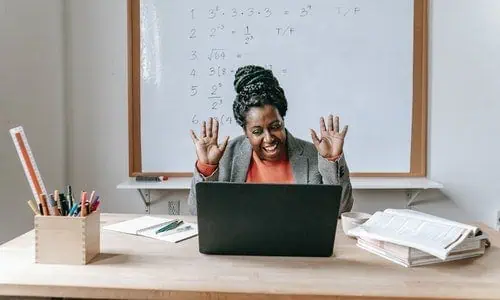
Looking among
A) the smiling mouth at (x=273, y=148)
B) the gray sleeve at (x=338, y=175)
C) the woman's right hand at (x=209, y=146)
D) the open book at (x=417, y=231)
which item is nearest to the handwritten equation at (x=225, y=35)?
the smiling mouth at (x=273, y=148)

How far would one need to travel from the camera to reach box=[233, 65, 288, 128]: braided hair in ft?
6.84

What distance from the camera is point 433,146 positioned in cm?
260

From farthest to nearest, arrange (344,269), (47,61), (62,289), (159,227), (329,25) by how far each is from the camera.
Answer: (329,25)
(47,61)
(159,227)
(344,269)
(62,289)

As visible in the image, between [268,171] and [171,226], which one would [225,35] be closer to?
[268,171]

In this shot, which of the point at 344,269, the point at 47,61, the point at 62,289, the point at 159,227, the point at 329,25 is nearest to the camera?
the point at 62,289

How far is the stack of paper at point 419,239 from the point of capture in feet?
3.59

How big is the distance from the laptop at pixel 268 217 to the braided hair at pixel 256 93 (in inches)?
39.6

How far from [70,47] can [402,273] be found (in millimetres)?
2152

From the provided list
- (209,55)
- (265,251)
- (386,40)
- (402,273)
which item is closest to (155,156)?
(209,55)

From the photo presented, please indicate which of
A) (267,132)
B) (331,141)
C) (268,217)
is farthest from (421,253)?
(267,132)

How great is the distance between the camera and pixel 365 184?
8.09 ft

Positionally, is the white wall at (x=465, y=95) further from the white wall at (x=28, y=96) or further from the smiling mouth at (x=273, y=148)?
the white wall at (x=28, y=96)

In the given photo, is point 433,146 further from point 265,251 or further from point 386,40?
point 265,251

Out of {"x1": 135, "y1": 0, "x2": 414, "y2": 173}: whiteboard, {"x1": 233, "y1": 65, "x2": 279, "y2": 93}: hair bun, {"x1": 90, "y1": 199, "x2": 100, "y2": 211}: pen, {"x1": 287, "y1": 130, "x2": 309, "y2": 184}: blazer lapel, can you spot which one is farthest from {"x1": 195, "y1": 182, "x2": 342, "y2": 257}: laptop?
{"x1": 135, "y1": 0, "x2": 414, "y2": 173}: whiteboard
